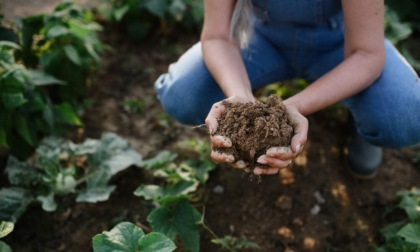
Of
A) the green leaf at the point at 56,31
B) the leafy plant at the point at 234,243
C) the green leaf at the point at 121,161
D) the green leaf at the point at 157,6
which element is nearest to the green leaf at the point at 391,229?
the leafy plant at the point at 234,243

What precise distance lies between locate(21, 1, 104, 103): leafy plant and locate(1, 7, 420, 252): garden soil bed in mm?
231

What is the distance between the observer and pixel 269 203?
2238 mm

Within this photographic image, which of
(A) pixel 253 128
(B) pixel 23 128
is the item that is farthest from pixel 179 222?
(B) pixel 23 128

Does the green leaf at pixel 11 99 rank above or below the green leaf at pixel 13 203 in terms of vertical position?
above

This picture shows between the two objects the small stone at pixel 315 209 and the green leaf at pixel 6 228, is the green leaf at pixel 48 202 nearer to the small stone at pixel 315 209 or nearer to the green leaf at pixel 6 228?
the green leaf at pixel 6 228

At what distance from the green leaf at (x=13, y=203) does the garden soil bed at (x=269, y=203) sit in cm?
12

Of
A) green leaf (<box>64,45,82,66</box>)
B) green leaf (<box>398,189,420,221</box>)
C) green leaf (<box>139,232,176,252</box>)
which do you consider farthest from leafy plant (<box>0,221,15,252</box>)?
green leaf (<box>398,189,420,221</box>)

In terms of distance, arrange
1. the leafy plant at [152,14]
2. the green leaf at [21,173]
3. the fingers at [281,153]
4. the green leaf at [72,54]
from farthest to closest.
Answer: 1. the leafy plant at [152,14]
2. the green leaf at [72,54]
3. the green leaf at [21,173]
4. the fingers at [281,153]

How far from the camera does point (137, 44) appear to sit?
3.34m

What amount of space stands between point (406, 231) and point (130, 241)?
107 centimetres

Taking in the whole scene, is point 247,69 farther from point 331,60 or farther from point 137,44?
point 137,44

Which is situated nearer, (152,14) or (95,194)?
(95,194)

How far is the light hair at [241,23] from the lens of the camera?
200 centimetres

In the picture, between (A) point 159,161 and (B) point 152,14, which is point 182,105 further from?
(B) point 152,14
